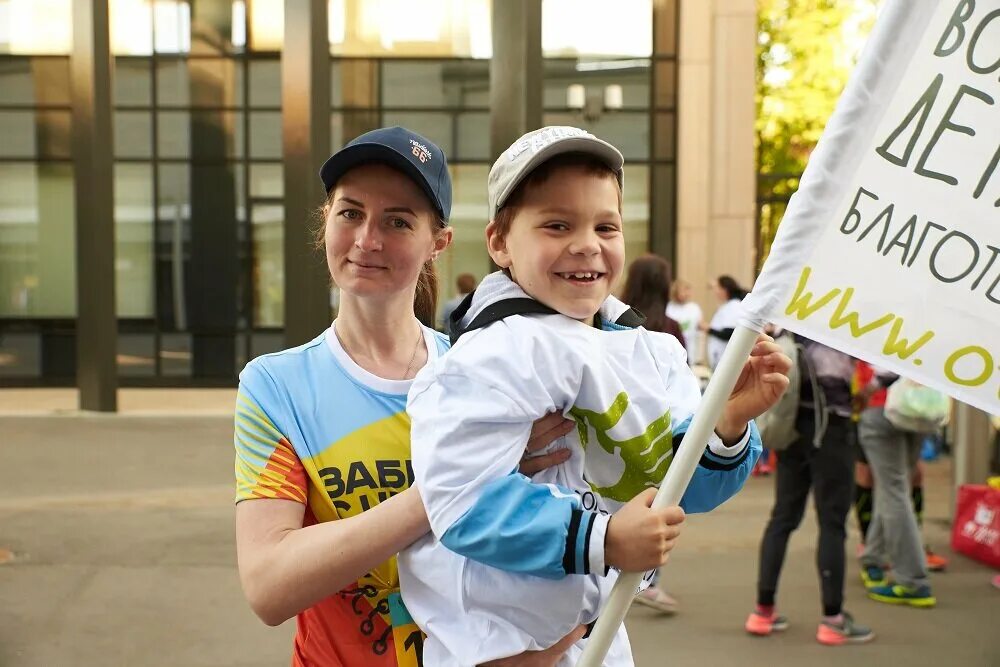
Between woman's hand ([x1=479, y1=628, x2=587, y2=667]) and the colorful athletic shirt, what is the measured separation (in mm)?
286

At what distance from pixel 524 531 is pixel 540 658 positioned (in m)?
0.30

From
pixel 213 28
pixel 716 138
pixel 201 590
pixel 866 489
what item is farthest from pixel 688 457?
pixel 213 28

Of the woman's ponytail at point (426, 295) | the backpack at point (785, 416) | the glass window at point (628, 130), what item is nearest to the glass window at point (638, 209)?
the glass window at point (628, 130)

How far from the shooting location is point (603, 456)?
1917 millimetres

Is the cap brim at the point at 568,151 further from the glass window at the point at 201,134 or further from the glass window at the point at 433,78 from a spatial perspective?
the glass window at the point at 201,134

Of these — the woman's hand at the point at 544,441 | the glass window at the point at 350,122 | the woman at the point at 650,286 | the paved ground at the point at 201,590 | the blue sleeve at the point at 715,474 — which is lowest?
the paved ground at the point at 201,590

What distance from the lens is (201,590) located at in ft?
22.7

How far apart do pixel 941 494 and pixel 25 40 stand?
16.3 m

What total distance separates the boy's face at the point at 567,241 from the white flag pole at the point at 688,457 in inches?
10.3

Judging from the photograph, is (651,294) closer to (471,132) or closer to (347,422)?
(347,422)

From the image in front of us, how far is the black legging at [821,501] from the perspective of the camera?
6057 mm

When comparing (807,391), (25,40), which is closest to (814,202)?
(807,391)

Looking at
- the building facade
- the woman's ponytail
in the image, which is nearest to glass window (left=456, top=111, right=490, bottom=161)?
the building facade

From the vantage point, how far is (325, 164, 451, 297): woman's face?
7.23ft
